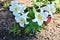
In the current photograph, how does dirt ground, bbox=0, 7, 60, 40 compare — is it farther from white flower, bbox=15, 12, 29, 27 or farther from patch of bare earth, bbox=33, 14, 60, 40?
white flower, bbox=15, 12, 29, 27

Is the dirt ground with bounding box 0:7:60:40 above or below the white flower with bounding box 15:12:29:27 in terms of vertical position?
below

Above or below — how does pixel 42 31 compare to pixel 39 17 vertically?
below

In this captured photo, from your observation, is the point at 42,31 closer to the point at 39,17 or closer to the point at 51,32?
the point at 51,32

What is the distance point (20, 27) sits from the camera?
118 inches

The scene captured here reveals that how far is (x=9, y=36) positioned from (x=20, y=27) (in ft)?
0.67

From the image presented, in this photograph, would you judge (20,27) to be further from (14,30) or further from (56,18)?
(56,18)

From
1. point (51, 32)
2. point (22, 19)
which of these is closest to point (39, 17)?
point (22, 19)

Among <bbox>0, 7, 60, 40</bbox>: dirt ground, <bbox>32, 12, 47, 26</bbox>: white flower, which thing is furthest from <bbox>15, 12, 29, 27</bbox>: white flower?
<bbox>0, 7, 60, 40</bbox>: dirt ground

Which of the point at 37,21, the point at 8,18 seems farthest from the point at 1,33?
the point at 37,21

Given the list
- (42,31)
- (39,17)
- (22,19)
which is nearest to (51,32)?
(42,31)

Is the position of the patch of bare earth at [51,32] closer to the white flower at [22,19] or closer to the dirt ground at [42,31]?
the dirt ground at [42,31]

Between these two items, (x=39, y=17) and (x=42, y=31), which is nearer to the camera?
(x=39, y=17)

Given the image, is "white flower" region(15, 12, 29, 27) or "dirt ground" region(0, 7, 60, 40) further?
"dirt ground" region(0, 7, 60, 40)

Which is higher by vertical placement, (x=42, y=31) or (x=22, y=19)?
(x=22, y=19)
